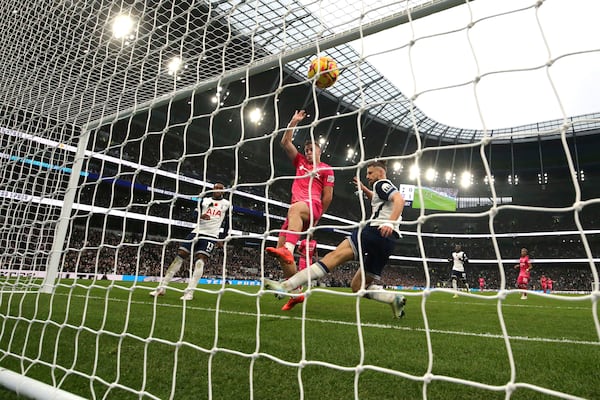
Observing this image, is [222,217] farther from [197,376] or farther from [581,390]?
[581,390]

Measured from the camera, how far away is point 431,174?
137 feet

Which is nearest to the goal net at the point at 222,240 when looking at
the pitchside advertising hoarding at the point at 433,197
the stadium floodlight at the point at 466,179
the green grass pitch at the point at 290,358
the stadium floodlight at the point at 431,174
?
the green grass pitch at the point at 290,358

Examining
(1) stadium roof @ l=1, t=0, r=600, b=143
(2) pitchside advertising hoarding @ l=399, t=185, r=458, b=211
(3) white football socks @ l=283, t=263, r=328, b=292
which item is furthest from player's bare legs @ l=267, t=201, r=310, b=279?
(2) pitchside advertising hoarding @ l=399, t=185, r=458, b=211

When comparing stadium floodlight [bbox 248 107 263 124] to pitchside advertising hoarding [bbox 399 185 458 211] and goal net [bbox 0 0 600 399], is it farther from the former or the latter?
pitchside advertising hoarding [bbox 399 185 458 211]

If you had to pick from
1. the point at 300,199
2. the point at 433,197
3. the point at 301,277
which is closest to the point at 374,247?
the point at 301,277

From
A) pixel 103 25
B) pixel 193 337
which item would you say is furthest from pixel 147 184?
pixel 193 337

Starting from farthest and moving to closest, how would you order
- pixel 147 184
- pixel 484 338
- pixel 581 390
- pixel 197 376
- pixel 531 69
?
pixel 147 184, pixel 484 338, pixel 197 376, pixel 581 390, pixel 531 69

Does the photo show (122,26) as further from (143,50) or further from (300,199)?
(300,199)

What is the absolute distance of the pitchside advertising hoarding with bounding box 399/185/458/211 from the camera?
3866 centimetres

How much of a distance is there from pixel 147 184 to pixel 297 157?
889 inches

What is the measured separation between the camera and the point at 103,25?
3.82 meters

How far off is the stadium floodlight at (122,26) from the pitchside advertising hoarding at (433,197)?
3564 cm

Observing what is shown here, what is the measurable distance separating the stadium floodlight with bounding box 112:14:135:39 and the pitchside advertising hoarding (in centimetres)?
3564

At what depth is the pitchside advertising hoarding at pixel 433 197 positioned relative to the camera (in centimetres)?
3866
